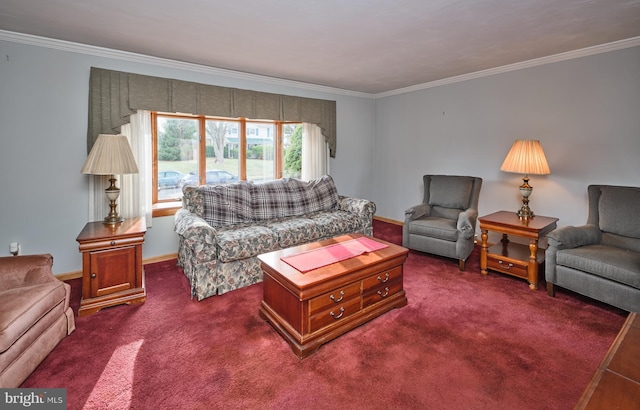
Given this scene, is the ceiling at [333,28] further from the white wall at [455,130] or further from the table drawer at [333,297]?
the table drawer at [333,297]

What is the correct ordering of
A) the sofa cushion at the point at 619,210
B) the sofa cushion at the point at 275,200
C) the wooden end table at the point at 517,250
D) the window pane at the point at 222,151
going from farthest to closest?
the window pane at the point at 222,151 < the sofa cushion at the point at 275,200 < the wooden end table at the point at 517,250 < the sofa cushion at the point at 619,210

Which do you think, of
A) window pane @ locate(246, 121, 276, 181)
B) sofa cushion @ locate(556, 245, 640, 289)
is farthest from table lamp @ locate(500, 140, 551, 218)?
window pane @ locate(246, 121, 276, 181)

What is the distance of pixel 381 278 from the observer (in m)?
2.52

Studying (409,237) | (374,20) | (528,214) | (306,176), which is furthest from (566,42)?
(306,176)


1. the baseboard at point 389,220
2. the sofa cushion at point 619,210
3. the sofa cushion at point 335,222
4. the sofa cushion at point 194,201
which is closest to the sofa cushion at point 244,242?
the sofa cushion at point 194,201

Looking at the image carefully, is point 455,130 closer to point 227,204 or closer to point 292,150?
point 292,150

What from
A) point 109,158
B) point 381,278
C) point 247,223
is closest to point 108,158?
point 109,158

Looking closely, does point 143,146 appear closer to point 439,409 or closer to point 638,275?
point 439,409

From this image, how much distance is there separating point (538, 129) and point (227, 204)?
147 inches

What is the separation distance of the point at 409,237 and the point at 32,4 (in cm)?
405

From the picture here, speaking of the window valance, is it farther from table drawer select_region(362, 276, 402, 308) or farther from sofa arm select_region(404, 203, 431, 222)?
table drawer select_region(362, 276, 402, 308)

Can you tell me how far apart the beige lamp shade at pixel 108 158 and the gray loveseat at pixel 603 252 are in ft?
12.4

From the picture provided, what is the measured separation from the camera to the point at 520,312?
265 centimetres

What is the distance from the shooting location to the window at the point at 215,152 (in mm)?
4008
